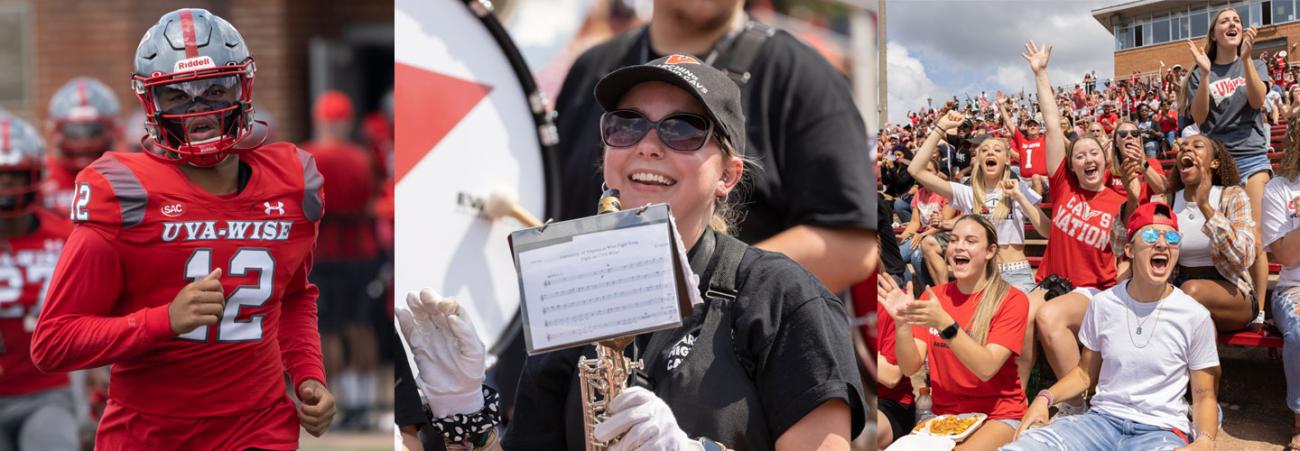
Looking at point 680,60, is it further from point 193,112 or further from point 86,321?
point 86,321

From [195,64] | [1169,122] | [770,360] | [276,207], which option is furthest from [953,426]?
[195,64]

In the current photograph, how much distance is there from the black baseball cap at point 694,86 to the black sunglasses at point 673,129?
0.11 feet

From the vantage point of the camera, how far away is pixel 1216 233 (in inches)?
142

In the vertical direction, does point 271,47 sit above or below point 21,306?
above

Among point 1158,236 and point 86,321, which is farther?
point 1158,236

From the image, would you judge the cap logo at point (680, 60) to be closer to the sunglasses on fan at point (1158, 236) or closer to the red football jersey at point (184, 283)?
the red football jersey at point (184, 283)

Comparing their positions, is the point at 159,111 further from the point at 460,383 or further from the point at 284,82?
the point at 284,82

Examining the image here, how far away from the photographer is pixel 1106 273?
3762 mm

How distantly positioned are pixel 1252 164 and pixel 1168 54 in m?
0.42

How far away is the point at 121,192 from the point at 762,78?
5.08 ft

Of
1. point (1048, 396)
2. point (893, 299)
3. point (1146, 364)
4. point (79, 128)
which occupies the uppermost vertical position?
point (79, 128)

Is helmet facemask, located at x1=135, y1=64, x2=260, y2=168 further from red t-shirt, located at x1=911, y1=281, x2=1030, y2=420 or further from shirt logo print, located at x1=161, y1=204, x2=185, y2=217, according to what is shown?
red t-shirt, located at x1=911, y1=281, x2=1030, y2=420

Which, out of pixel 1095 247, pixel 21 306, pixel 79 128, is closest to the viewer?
pixel 1095 247

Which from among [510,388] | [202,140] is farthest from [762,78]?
[202,140]
